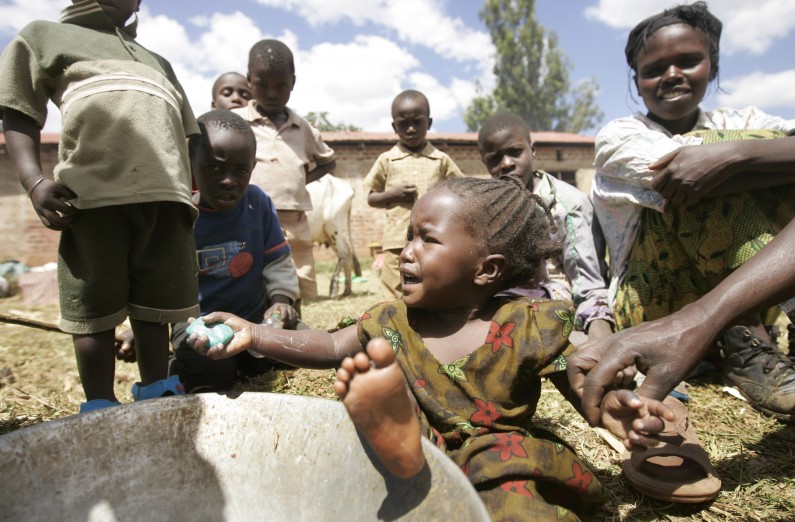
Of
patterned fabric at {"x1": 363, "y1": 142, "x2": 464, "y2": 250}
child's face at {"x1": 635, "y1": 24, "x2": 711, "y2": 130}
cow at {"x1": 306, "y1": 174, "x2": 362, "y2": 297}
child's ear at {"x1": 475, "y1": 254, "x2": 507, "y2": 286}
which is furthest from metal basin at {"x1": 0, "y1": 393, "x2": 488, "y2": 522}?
cow at {"x1": 306, "y1": 174, "x2": 362, "y2": 297}

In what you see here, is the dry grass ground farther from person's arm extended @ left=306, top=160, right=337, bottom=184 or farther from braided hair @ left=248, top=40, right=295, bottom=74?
braided hair @ left=248, top=40, right=295, bottom=74

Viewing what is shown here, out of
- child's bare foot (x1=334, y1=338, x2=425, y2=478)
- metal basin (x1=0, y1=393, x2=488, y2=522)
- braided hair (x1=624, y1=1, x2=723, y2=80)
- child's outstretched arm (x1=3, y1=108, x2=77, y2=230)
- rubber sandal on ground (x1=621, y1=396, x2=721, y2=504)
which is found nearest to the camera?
child's bare foot (x1=334, y1=338, x2=425, y2=478)

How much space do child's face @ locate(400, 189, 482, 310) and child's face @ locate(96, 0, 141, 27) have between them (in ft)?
5.02

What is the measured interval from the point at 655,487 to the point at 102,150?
2093 millimetres

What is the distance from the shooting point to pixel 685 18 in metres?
2.54

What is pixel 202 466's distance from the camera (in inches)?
53.0

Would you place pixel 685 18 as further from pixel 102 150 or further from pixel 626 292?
pixel 102 150

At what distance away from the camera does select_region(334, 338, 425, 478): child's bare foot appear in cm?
101

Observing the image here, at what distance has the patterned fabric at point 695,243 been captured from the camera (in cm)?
215

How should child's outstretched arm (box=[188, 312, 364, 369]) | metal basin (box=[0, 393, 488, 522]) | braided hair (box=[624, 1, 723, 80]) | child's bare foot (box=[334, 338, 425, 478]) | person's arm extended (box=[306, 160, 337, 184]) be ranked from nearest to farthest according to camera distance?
child's bare foot (box=[334, 338, 425, 478]), metal basin (box=[0, 393, 488, 522]), child's outstretched arm (box=[188, 312, 364, 369]), braided hair (box=[624, 1, 723, 80]), person's arm extended (box=[306, 160, 337, 184])

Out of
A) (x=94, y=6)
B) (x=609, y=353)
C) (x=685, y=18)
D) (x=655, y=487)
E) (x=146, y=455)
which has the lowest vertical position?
(x=655, y=487)

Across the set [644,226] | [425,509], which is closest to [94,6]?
[425,509]

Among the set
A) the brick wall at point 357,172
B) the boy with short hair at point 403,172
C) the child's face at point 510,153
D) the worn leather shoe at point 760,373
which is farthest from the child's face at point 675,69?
the brick wall at point 357,172

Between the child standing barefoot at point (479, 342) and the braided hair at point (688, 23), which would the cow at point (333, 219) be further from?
the child standing barefoot at point (479, 342)
